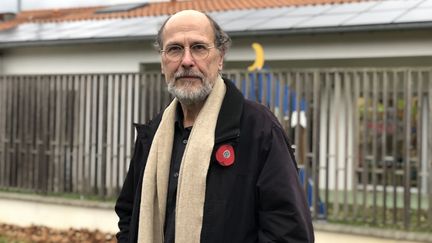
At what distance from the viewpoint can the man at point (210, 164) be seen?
2041mm

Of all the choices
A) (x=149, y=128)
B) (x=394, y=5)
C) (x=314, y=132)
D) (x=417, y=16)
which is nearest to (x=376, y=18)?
(x=417, y=16)

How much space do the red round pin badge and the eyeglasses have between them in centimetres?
40

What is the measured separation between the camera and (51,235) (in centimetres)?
725

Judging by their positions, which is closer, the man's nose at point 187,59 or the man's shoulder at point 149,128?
the man's nose at point 187,59

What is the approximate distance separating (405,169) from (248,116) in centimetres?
443

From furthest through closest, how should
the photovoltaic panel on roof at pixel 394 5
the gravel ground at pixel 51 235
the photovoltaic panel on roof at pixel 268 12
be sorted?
1. the photovoltaic panel on roof at pixel 268 12
2. the photovoltaic panel on roof at pixel 394 5
3. the gravel ground at pixel 51 235

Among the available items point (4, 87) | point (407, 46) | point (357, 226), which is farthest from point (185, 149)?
point (407, 46)

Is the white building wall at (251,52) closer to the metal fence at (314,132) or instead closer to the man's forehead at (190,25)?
the metal fence at (314,132)

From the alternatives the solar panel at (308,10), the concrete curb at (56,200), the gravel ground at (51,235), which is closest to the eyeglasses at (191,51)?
the gravel ground at (51,235)

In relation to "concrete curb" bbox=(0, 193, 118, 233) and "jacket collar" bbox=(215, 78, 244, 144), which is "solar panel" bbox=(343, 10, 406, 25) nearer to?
"concrete curb" bbox=(0, 193, 118, 233)

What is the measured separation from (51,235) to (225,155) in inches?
229

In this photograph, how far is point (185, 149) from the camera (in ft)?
Result: 7.19

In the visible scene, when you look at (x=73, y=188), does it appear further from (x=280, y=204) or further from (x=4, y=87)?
(x=280, y=204)

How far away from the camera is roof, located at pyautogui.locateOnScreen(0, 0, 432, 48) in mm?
9134
